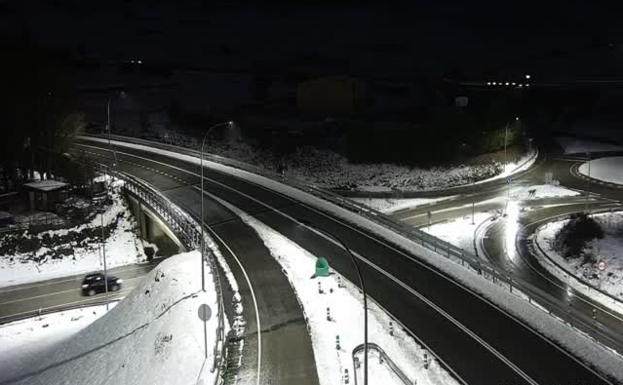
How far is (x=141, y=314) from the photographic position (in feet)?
121

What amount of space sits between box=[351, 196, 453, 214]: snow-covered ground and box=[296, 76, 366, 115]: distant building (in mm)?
25732

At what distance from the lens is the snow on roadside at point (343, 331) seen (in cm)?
2450

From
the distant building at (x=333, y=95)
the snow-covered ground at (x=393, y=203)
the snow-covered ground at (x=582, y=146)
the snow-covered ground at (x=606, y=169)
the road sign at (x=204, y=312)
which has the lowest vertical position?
the snow-covered ground at (x=393, y=203)

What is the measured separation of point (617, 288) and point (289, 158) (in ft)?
149

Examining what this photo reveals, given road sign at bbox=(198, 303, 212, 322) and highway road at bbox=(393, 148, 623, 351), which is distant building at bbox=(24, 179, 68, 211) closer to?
highway road at bbox=(393, 148, 623, 351)

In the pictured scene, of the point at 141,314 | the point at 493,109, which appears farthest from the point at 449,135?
the point at 141,314

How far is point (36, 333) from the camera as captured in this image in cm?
4059

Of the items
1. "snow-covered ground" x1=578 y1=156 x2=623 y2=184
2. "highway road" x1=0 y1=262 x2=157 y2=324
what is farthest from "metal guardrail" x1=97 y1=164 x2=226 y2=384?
"snow-covered ground" x1=578 y1=156 x2=623 y2=184

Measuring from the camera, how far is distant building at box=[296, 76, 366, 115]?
85000mm

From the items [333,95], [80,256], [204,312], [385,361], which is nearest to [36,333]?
[80,256]

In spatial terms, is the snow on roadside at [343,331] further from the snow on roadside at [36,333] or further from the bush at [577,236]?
the bush at [577,236]

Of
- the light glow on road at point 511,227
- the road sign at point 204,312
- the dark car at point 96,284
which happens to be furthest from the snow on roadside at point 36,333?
the light glow on road at point 511,227

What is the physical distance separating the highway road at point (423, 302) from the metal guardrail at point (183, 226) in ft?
6.06

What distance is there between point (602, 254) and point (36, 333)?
145 ft
